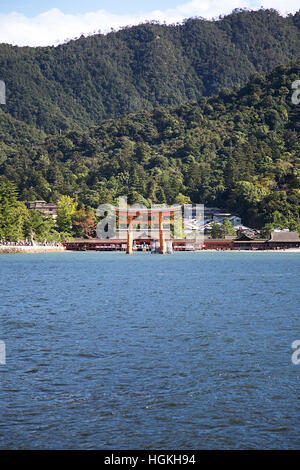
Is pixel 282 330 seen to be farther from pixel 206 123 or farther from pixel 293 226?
pixel 206 123

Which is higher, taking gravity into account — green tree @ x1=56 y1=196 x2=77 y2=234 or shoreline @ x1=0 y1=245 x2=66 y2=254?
green tree @ x1=56 y1=196 x2=77 y2=234

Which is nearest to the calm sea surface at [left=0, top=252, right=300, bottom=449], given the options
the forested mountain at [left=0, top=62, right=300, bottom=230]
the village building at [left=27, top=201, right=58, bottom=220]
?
the forested mountain at [left=0, top=62, right=300, bottom=230]

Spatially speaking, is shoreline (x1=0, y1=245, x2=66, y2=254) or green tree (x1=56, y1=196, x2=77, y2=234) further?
green tree (x1=56, y1=196, x2=77, y2=234)

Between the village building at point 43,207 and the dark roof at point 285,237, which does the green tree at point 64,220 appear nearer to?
the village building at point 43,207

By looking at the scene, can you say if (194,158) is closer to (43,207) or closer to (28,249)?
(43,207)

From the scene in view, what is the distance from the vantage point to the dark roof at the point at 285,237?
330 feet

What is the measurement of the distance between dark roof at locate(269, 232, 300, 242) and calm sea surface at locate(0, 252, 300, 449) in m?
75.9

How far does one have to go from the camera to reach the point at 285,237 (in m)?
101

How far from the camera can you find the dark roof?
100 m

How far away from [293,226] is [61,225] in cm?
4048

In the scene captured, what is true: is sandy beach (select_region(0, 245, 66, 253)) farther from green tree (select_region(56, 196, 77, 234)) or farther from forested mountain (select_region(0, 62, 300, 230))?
forested mountain (select_region(0, 62, 300, 230))

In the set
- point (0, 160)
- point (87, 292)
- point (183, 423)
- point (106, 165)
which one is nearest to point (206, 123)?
point (106, 165)

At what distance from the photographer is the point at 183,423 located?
10328mm

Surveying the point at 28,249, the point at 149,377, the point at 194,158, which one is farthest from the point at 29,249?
the point at 149,377
